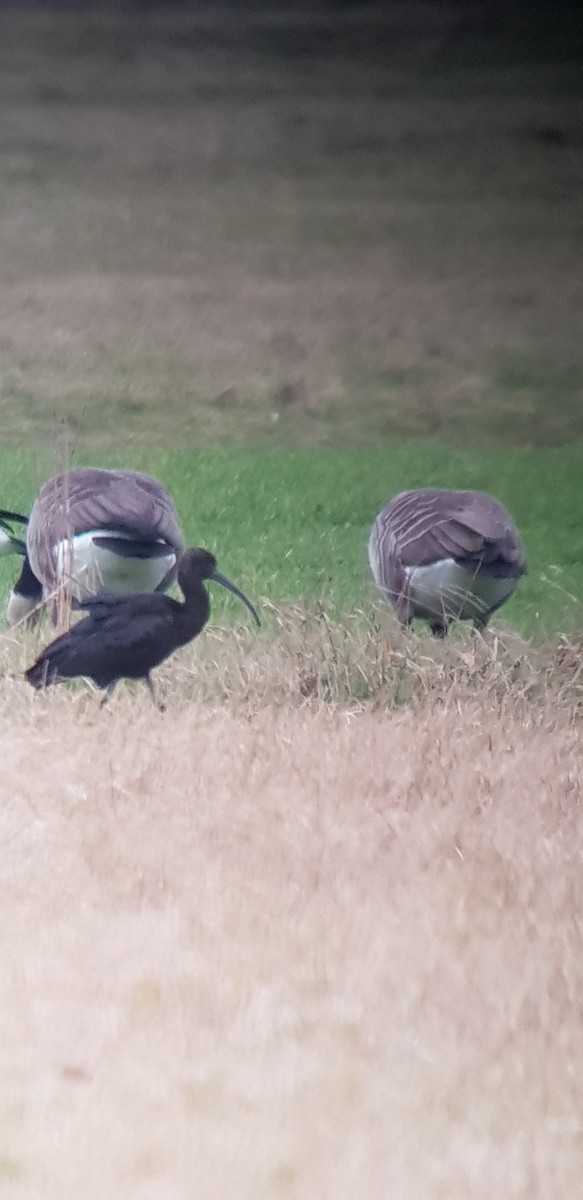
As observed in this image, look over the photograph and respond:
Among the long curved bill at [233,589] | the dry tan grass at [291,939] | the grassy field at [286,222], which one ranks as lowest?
the dry tan grass at [291,939]

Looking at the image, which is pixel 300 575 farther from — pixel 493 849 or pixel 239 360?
pixel 493 849

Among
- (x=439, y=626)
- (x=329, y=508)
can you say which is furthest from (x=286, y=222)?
(x=439, y=626)

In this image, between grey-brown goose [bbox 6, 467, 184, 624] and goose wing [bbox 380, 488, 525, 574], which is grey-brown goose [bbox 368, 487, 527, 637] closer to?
goose wing [bbox 380, 488, 525, 574]

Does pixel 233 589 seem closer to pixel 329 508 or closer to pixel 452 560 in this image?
pixel 329 508

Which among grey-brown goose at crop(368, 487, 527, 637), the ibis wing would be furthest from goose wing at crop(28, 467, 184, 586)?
grey-brown goose at crop(368, 487, 527, 637)

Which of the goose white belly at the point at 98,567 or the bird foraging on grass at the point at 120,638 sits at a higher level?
the goose white belly at the point at 98,567

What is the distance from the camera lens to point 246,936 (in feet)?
6.55

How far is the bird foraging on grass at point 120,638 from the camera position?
227cm

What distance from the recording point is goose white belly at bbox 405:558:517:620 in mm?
2348

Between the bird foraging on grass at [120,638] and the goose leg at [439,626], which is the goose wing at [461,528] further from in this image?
the bird foraging on grass at [120,638]

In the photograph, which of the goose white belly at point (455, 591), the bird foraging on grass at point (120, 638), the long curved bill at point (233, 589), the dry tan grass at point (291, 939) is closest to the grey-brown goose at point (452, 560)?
the goose white belly at point (455, 591)

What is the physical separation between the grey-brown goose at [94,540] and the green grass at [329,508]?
0.04 m

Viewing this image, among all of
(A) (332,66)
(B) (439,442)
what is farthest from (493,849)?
(A) (332,66)

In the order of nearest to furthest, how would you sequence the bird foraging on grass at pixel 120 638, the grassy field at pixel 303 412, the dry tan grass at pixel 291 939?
the dry tan grass at pixel 291 939 < the grassy field at pixel 303 412 < the bird foraging on grass at pixel 120 638
